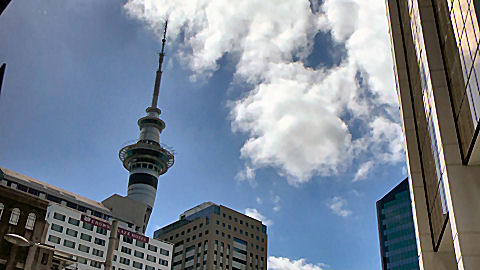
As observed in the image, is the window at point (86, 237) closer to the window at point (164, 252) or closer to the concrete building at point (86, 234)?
the concrete building at point (86, 234)

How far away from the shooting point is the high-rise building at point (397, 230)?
123 meters

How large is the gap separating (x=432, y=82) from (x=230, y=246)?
13807 cm

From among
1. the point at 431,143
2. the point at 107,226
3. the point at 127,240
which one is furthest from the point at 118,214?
the point at 431,143

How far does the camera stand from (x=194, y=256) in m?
157

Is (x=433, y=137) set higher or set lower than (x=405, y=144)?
lower

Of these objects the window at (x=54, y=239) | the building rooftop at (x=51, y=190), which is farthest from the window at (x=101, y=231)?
the building rooftop at (x=51, y=190)

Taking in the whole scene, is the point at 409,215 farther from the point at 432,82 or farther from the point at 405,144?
the point at 432,82

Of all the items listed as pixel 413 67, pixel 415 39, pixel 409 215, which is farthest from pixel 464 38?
pixel 409 215

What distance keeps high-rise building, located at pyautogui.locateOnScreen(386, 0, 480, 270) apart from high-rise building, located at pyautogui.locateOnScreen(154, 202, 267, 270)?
404ft

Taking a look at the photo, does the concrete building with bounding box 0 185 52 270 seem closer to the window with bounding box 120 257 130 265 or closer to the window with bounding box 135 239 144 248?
the window with bounding box 120 257 130 265

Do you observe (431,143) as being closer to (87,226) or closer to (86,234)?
(86,234)

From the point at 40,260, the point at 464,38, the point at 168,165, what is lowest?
the point at 40,260

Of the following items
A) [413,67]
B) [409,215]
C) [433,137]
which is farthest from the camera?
[409,215]

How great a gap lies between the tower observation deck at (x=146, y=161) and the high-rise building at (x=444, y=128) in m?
146
